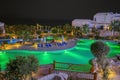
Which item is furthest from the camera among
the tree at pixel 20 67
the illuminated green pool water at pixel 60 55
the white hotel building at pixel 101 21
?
the white hotel building at pixel 101 21

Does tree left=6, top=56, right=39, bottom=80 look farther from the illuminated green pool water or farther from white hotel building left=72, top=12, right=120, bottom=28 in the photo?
white hotel building left=72, top=12, right=120, bottom=28

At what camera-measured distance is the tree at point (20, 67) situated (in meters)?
9.63

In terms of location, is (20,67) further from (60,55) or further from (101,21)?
(101,21)

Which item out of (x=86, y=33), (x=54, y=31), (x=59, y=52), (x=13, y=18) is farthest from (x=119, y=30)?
(x=13, y=18)

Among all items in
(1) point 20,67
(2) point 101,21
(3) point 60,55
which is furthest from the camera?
(2) point 101,21

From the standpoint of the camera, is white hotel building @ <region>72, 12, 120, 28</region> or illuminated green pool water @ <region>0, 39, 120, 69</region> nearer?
Answer: illuminated green pool water @ <region>0, 39, 120, 69</region>

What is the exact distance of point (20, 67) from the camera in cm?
957

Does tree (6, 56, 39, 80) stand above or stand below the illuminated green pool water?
above

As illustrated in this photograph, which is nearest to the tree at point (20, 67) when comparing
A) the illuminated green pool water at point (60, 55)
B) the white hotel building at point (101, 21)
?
the illuminated green pool water at point (60, 55)

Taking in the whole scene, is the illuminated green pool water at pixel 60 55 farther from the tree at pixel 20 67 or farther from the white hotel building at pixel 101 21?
the white hotel building at pixel 101 21

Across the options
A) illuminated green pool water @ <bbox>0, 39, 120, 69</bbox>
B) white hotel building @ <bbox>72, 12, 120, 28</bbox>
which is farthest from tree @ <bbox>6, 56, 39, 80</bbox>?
white hotel building @ <bbox>72, 12, 120, 28</bbox>

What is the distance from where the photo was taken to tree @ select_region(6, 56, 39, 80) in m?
9.63

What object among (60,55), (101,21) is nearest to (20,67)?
(60,55)

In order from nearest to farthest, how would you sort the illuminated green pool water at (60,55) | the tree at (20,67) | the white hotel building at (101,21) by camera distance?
the tree at (20,67)
the illuminated green pool water at (60,55)
the white hotel building at (101,21)
